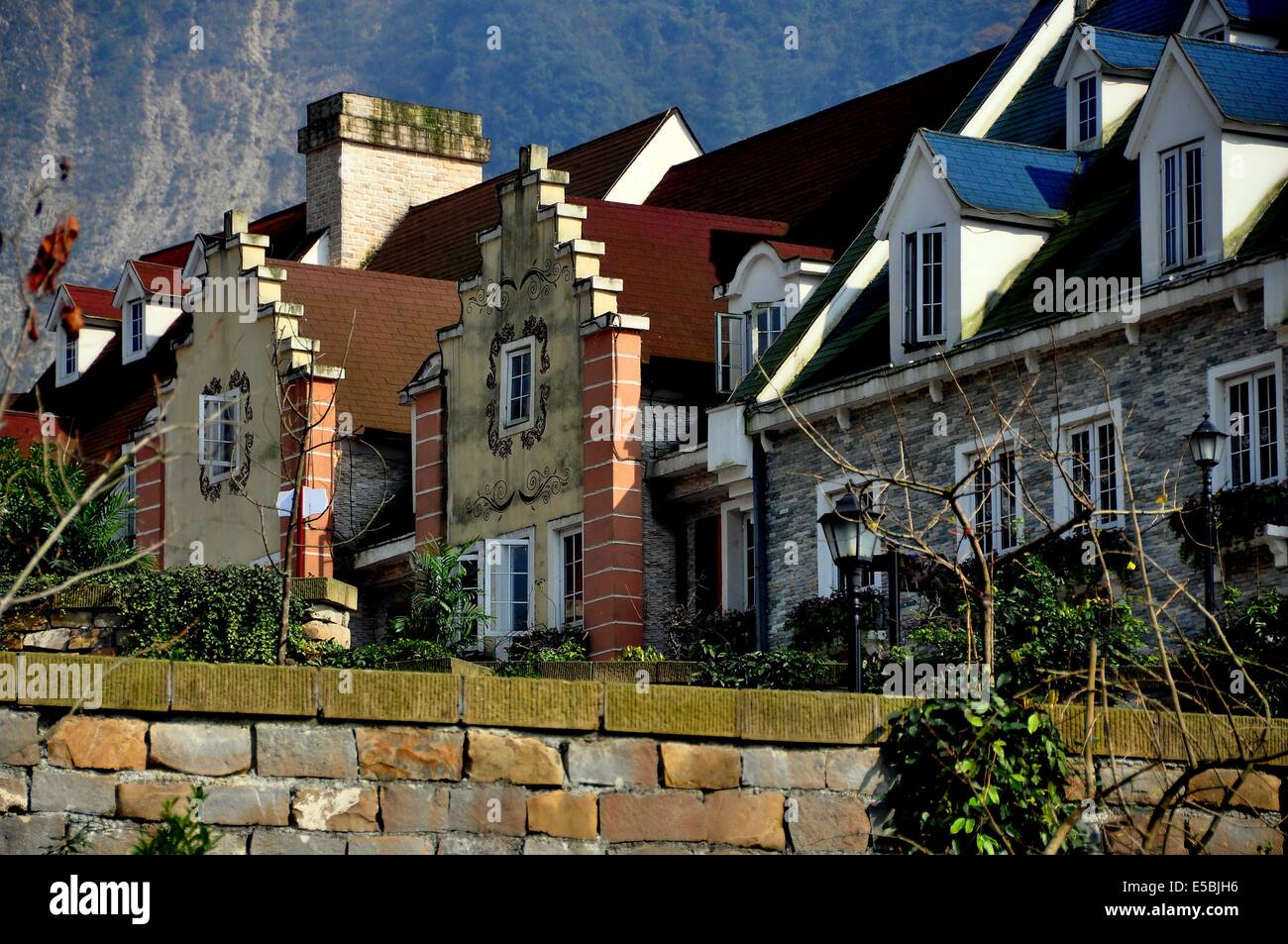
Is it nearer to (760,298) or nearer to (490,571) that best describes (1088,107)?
(760,298)

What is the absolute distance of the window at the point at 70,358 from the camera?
54700mm

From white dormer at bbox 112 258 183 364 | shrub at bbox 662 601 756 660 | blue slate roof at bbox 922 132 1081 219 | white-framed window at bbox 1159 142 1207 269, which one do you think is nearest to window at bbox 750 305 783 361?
shrub at bbox 662 601 756 660

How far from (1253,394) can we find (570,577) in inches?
A: 504

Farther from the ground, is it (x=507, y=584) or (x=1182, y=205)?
(x=1182, y=205)

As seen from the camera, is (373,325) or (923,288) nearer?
(923,288)

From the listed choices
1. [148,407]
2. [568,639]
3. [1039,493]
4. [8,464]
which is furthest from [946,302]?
[148,407]

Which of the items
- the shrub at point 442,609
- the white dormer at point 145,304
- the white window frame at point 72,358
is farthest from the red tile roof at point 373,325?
the white window frame at point 72,358

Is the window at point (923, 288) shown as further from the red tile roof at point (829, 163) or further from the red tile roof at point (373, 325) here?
the red tile roof at point (373, 325)

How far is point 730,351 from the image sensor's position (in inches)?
1490

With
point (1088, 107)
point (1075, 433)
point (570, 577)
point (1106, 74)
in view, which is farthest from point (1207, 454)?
point (570, 577)

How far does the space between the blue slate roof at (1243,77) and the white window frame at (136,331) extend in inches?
1084

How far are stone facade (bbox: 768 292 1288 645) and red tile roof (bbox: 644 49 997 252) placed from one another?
7.00 metres
